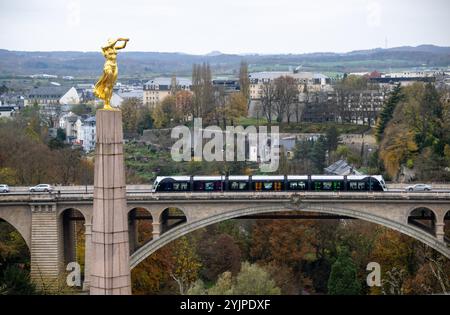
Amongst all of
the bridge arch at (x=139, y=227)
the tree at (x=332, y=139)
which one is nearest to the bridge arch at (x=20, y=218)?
the bridge arch at (x=139, y=227)

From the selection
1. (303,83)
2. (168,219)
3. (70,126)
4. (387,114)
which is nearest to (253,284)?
(168,219)

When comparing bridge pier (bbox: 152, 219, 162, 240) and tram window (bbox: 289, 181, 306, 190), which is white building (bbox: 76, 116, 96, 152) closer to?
bridge pier (bbox: 152, 219, 162, 240)

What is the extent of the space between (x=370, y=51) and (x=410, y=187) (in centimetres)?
12894

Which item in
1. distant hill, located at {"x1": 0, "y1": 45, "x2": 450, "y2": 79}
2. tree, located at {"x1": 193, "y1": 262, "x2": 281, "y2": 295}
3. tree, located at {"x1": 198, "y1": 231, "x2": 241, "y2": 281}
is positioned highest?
distant hill, located at {"x1": 0, "y1": 45, "x2": 450, "y2": 79}

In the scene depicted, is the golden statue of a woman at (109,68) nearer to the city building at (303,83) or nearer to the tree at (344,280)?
the tree at (344,280)

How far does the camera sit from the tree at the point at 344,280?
3058 cm

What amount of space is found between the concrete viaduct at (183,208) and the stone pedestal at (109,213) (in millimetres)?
13505

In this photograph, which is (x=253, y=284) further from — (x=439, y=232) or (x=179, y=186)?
(x=439, y=232)

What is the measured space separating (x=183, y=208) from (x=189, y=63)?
163m

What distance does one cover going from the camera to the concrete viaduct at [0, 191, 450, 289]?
1109 inches

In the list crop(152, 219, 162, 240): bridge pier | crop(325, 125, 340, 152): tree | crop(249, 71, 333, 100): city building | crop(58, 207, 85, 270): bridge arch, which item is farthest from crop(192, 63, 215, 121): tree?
crop(152, 219, 162, 240): bridge pier

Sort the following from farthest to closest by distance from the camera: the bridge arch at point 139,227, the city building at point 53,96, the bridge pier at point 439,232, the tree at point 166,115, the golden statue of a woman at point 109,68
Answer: the city building at point 53,96
the tree at point 166,115
the bridge arch at point 139,227
the bridge pier at point 439,232
the golden statue of a woman at point 109,68

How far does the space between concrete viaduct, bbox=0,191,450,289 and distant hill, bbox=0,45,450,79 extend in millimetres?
77747
